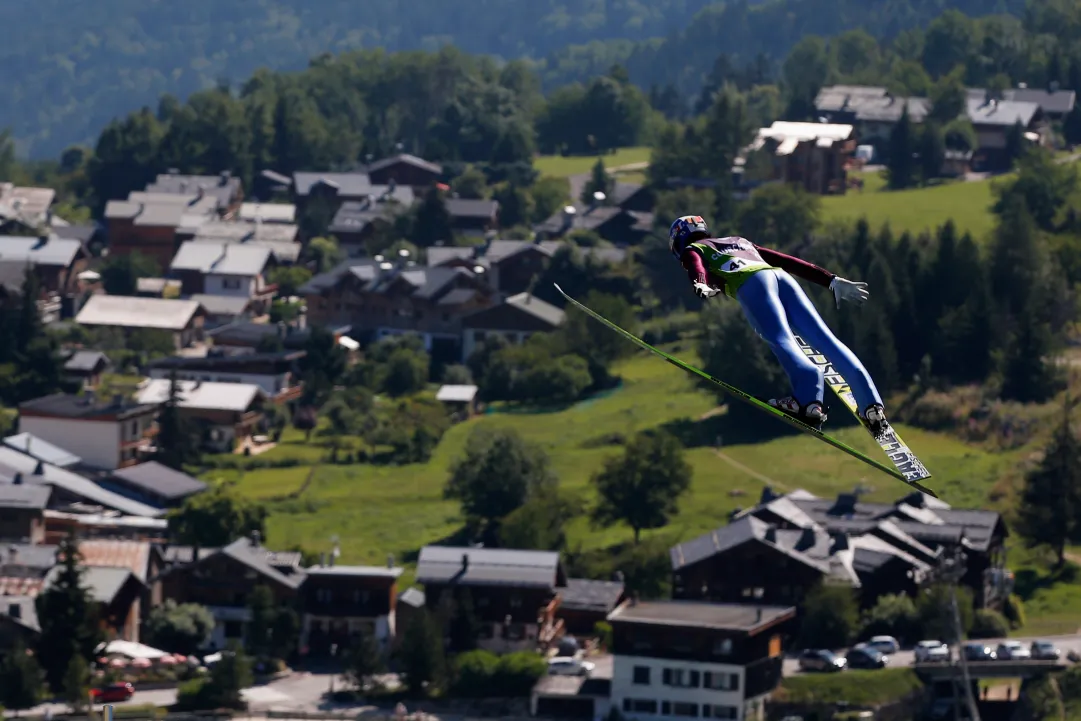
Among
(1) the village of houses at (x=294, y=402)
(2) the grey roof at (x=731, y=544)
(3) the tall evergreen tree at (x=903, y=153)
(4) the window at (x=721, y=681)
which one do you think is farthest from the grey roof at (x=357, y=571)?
(3) the tall evergreen tree at (x=903, y=153)

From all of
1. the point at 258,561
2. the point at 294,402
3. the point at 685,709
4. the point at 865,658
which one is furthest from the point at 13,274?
the point at 865,658

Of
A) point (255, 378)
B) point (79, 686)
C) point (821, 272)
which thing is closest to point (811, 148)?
point (255, 378)

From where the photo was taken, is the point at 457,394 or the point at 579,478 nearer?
the point at 579,478

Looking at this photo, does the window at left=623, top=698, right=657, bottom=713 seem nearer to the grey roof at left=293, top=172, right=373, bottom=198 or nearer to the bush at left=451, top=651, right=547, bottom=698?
the bush at left=451, top=651, right=547, bottom=698

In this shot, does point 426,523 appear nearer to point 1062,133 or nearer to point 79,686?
point 79,686

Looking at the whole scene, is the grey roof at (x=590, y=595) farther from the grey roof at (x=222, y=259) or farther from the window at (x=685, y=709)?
the grey roof at (x=222, y=259)

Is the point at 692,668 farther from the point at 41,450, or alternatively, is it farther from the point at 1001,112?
the point at 1001,112
